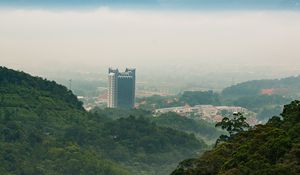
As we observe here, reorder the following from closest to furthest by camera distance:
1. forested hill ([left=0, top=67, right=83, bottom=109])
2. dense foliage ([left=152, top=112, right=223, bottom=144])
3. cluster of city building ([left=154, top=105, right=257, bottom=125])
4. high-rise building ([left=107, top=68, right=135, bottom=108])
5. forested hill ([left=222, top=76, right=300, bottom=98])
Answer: forested hill ([left=0, top=67, right=83, bottom=109]) < dense foliage ([left=152, top=112, right=223, bottom=144]) < cluster of city building ([left=154, top=105, right=257, bottom=125]) < high-rise building ([left=107, top=68, right=135, bottom=108]) < forested hill ([left=222, top=76, right=300, bottom=98])

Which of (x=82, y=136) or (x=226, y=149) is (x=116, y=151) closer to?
(x=82, y=136)

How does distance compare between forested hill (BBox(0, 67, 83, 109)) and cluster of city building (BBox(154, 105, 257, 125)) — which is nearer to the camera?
forested hill (BBox(0, 67, 83, 109))

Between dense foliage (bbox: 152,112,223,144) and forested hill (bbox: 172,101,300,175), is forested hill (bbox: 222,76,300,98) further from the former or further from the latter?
forested hill (bbox: 172,101,300,175)

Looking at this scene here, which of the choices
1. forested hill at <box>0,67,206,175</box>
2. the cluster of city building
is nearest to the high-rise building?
the cluster of city building

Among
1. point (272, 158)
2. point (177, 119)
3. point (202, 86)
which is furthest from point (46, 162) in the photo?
point (202, 86)

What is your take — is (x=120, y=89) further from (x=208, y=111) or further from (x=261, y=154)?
(x=261, y=154)

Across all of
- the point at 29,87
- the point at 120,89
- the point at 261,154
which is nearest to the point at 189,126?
the point at 29,87

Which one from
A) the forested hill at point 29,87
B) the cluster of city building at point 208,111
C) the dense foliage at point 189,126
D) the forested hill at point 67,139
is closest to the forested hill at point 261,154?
the forested hill at point 67,139
